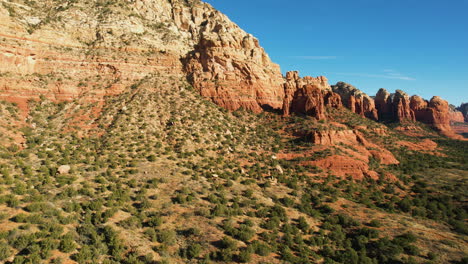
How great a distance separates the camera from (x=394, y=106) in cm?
13350

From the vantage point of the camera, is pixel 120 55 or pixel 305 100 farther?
pixel 305 100

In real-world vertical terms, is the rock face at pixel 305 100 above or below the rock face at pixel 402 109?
below

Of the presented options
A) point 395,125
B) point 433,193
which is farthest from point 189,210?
point 395,125

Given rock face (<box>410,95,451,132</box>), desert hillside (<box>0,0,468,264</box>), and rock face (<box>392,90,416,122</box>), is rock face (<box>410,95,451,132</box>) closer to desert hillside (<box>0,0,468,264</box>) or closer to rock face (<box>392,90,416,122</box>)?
rock face (<box>392,90,416,122</box>)

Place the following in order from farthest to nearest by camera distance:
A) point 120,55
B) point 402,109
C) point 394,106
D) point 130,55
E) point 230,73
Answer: point 394,106 → point 402,109 → point 230,73 → point 130,55 → point 120,55

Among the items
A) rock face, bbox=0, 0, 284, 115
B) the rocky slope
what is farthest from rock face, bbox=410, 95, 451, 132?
rock face, bbox=0, 0, 284, 115

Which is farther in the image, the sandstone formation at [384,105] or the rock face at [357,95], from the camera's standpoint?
the sandstone formation at [384,105]

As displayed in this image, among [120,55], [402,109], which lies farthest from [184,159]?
[402,109]

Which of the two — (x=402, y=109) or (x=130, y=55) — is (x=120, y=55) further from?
(x=402, y=109)

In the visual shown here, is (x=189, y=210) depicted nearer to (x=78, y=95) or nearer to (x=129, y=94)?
(x=129, y=94)

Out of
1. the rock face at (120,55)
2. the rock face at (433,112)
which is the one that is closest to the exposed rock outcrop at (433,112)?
the rock face at (433,112)

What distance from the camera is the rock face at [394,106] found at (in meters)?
128

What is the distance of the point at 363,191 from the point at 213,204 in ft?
92.6

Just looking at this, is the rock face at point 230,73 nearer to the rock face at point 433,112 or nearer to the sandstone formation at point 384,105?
the sandstone formation at point 384,105
